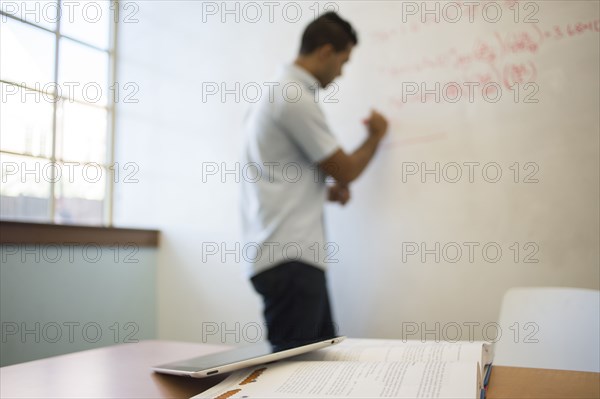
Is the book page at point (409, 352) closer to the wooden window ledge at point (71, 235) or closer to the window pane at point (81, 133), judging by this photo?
the wooden window ledge at point (71, 235)

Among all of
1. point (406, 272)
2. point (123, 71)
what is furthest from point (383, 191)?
point (123, 71)

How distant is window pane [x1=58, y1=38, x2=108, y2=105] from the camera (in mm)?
2090

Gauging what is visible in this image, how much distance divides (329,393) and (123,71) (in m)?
2.18

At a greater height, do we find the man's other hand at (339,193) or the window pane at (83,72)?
the window pane at (83,72)

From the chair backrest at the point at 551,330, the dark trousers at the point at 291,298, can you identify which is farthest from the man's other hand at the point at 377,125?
the chair backrest at the point at 551,330

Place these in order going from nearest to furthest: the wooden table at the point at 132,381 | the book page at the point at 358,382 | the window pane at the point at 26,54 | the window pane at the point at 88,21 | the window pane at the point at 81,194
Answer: the book page at the point at 358,382
the wooden table at the point at 132,381
the window pane at the point at 26,54
the window pane at the point at 88,21
the window pane at the point at 81,194

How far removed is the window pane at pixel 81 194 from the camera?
7.16 feet

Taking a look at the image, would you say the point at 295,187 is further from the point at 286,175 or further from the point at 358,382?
the point at 358,382

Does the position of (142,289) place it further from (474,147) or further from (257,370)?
(257,370)

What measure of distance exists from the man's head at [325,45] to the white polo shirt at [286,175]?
0.16 ft

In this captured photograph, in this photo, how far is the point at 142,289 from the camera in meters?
2.37

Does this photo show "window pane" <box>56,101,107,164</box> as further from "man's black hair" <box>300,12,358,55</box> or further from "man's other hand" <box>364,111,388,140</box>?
"man's other hand" <box>364,111,388,140</box>

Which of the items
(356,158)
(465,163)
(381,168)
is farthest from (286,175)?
(465,163)

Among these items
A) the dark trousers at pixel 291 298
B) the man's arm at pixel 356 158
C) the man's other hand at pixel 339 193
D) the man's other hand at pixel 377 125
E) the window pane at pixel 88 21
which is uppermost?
the window pane at pixel 88 21
